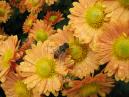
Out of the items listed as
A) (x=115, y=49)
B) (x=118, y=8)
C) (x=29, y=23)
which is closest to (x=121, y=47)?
(x=115, y=49)

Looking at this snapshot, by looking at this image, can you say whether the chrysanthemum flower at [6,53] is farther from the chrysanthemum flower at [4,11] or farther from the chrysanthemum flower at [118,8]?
the chrysanthemum flower at [4,11]

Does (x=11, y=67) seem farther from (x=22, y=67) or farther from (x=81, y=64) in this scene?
(x=81, y=64)

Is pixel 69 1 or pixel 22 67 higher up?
pixel 69 1

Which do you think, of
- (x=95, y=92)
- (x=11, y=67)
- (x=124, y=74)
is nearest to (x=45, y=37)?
(x=11, y=67)

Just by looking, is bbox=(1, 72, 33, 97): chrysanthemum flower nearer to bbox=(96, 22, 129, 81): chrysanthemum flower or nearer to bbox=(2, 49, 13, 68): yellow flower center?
bbox=(2, 49, 13, 68): yellow flower center

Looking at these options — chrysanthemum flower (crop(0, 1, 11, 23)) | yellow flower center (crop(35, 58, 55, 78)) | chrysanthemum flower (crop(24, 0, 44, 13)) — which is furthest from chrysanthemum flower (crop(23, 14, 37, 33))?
yellow flower center (crop(35, 58, 55, 78))

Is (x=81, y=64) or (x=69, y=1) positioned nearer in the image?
(x=81, y=64)

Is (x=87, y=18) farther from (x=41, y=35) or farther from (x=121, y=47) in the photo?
(x=41, y=35)
